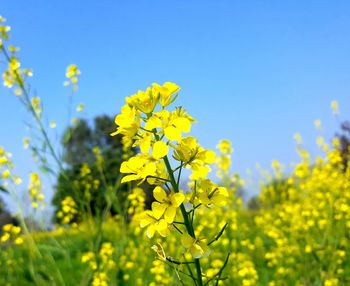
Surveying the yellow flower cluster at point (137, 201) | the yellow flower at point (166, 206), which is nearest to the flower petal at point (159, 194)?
the yellow flower at point (166, 206)

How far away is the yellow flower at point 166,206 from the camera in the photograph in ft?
4.21

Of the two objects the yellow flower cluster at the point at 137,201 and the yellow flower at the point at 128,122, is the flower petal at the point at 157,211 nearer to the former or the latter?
the yellow flower at the point at 128,122

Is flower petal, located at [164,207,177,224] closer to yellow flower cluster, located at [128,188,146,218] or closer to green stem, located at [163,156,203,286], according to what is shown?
green stem, located at [163,156,203,286]

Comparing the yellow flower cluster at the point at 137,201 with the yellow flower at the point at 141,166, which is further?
the yellow flower cluster at the point at 137,201

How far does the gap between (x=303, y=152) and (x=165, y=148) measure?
745 cm

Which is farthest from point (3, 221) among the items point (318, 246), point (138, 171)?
point (138, 171)

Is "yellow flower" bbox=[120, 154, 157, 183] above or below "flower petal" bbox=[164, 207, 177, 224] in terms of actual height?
above

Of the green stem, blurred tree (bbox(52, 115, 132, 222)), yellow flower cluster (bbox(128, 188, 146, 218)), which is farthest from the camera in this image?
yellow flower cluster (bbox(128, 188, 146, 218))

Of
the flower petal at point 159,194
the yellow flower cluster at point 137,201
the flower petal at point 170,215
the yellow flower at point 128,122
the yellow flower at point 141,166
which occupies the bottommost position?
the flower petal at point 170,215

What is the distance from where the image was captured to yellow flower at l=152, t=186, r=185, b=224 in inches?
50.5

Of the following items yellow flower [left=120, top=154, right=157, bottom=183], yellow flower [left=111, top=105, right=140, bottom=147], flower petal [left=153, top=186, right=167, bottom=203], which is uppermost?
yellow flower [left=111, top=105, right=140, bottom=147]

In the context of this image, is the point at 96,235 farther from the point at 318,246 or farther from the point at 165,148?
the point at 165,148

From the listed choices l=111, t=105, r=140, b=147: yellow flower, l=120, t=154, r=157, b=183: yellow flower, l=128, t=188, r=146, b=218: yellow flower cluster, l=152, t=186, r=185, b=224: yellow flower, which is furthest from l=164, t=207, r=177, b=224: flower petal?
l=128, t=188, r=146, b=218: yellow flower cluster

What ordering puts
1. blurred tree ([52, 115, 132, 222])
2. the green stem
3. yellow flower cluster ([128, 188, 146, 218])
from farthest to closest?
yellow flower cluster ([128, 188, 146, 218]), blurred tree ([52, 115, 132, 222]), the green stem
